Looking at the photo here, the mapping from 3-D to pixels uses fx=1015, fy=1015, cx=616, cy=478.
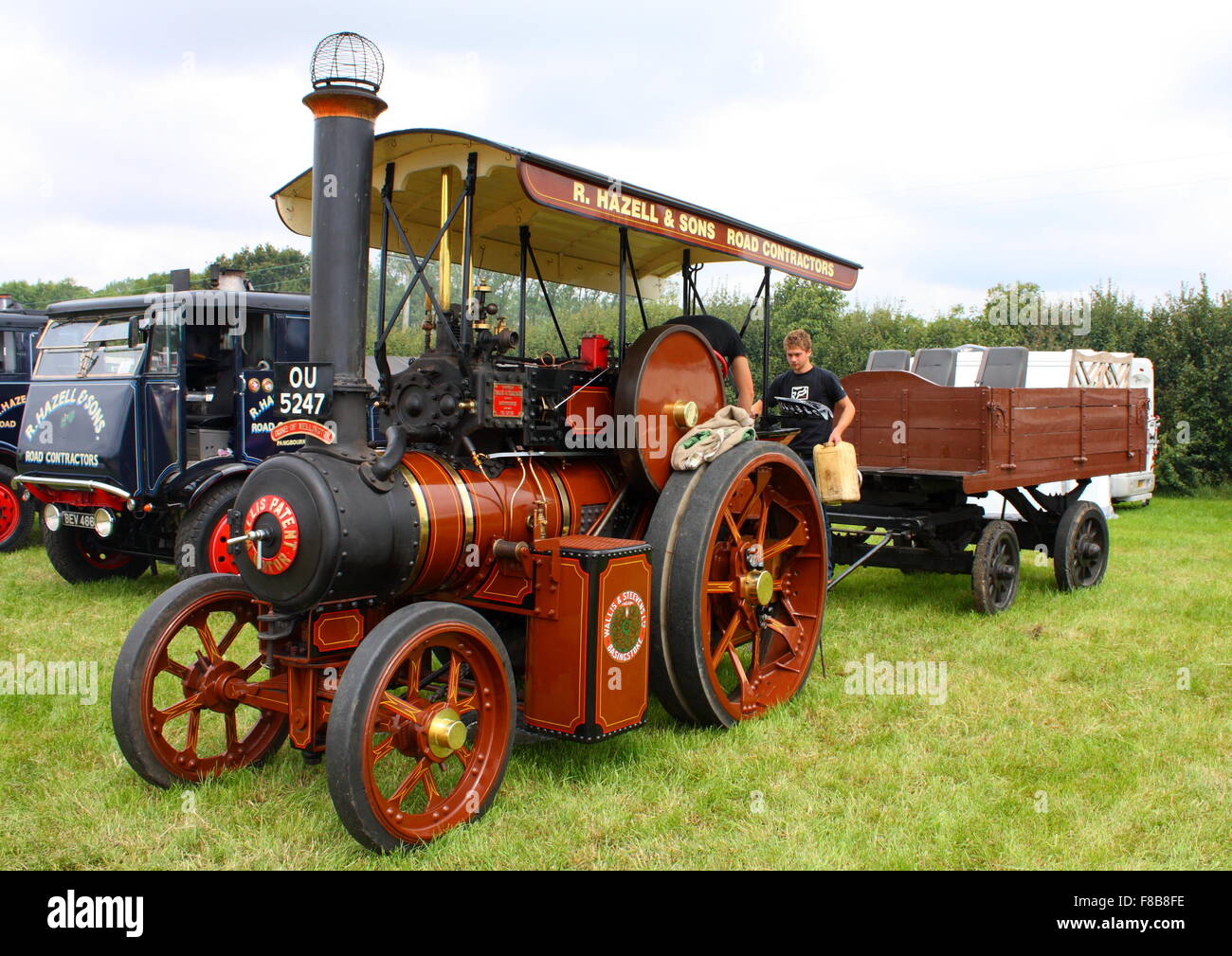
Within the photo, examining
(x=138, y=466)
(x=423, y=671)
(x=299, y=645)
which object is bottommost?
(x=423, y=671)

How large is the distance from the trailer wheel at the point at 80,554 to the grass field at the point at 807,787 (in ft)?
5.71

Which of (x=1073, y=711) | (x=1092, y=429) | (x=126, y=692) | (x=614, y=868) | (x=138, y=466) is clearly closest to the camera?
(x=614, y=868)

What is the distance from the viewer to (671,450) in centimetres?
429

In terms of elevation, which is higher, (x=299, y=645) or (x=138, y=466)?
(x=138, y=466)

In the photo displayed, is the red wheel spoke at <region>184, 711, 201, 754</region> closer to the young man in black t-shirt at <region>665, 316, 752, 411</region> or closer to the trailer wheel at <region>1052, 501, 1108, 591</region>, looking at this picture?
the young man in black t-shirt at <region>665, 316, 752, 411</region>

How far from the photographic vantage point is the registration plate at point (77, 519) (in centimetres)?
689

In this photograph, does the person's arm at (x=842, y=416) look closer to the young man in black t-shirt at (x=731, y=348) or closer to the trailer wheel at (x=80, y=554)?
the young man in black t-shirt at (x=731, y=348)

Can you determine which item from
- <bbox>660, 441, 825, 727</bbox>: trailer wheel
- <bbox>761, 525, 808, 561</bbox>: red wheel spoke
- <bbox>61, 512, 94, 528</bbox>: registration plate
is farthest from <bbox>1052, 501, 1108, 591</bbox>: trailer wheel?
<bbox>61, 512, 94, 528</bbox>: registration plate

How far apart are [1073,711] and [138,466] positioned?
19.1ft

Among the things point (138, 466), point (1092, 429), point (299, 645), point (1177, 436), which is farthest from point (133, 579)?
point (1177, 436)

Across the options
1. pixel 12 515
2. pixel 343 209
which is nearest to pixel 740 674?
pixel 343 209

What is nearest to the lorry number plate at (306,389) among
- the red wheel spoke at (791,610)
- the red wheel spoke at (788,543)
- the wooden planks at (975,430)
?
the red wheel spoke at (788,543)

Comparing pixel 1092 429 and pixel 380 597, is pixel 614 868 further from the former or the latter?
pixel 1092 429

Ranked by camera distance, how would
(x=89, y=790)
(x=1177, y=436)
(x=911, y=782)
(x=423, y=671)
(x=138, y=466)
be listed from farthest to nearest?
(x=1177, y=436)
(x=138, y=466)
(x=423, y=671)
(x=911, y=782)
(x=89, y=790)
